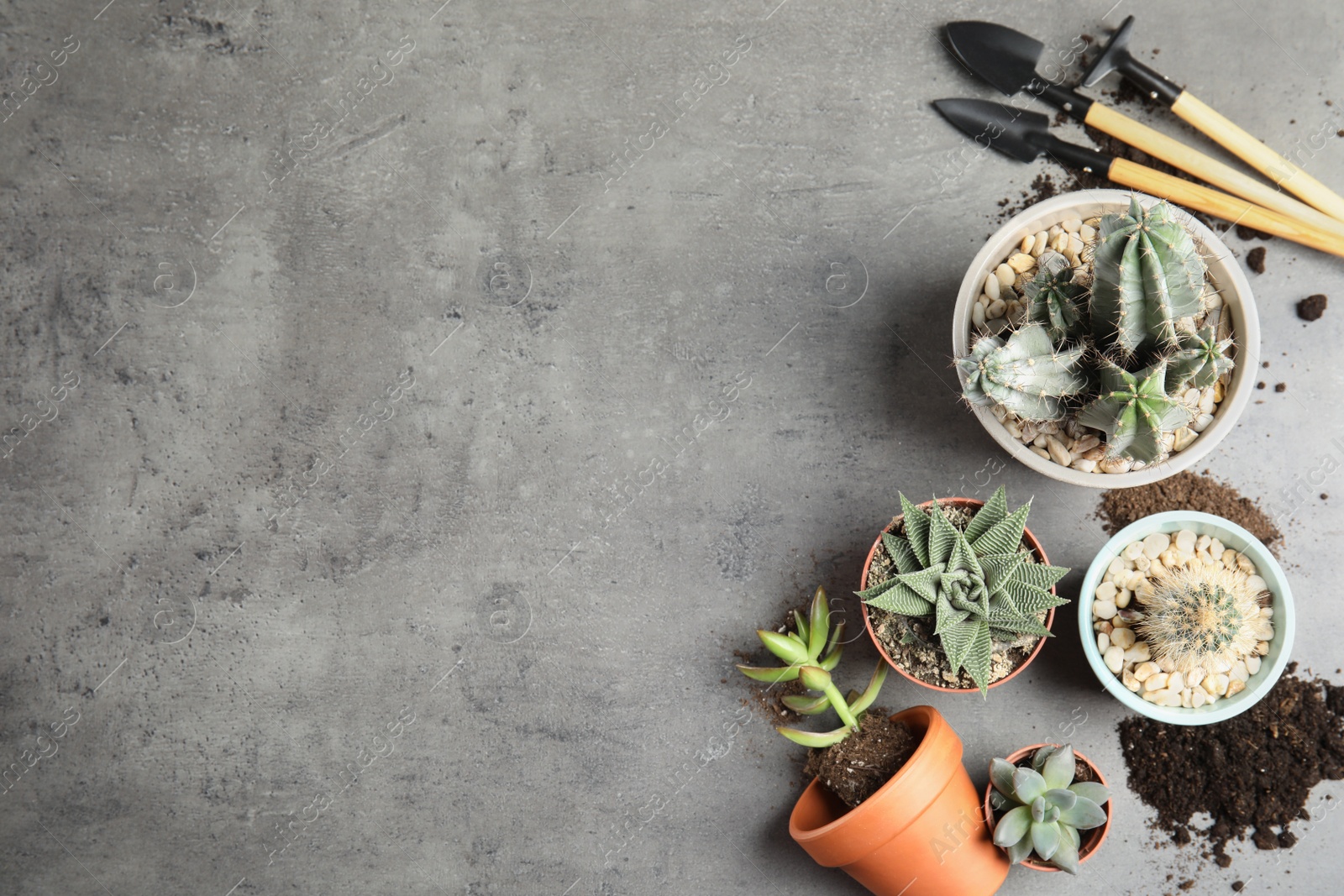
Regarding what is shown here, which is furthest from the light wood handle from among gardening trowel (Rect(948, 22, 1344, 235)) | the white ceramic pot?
the white ceramic pot

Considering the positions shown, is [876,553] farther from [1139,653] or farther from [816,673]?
[1139,653]

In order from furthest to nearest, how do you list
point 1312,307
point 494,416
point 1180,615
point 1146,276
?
1. point 494,416
2. point 1312,307
3. point 1180,615
4. point 1146,276

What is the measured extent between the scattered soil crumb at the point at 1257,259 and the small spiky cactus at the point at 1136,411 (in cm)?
70

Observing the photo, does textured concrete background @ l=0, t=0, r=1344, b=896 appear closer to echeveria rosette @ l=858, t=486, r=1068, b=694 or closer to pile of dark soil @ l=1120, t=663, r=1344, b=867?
pile of dark soil @ l=1120, t=663, r=1344, b=867

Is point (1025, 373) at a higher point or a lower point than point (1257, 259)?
lower

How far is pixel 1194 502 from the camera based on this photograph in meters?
1.79

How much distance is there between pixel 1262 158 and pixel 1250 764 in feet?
4.31

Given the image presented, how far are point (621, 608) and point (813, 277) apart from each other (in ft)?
2.96

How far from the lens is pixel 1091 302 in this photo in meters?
1.36

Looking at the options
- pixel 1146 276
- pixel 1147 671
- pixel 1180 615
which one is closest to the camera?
pixel 1146 276

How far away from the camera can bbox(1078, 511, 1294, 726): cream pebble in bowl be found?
1.60 meters

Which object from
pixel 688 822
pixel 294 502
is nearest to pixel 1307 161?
pixel 688 822

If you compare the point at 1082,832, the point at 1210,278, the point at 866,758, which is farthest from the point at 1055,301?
the point at 1082,832

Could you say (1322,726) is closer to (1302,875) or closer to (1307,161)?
(1302,875)
